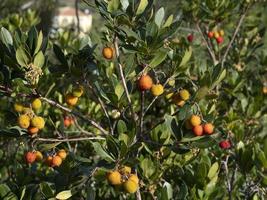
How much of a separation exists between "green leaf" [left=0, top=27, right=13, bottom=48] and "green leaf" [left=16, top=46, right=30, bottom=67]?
12cm

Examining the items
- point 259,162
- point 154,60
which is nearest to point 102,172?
point 154,60

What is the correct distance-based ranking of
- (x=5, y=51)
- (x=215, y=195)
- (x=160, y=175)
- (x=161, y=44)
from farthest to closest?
(x=160, y=175) < (x=215, y=195) < (x=5, y=51) < (x=161, y=44)

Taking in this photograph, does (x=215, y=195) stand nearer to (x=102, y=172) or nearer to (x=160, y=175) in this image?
(x=160, y=175)

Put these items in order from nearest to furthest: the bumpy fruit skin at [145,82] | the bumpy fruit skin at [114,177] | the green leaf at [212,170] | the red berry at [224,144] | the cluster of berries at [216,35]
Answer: the bumpy fruit skin at [114,177]
the bumpy fruit skin at [145,82]
the green leaf at [212,170]
the red berry at [224,144]
the cluster of berries at [216,35]

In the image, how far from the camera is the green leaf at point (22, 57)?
1985 mm

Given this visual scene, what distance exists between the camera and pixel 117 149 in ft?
6.21

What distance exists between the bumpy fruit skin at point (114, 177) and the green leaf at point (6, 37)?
69 centimetres

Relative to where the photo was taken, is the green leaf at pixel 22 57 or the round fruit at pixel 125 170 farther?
the green leaf at pixel 22 57

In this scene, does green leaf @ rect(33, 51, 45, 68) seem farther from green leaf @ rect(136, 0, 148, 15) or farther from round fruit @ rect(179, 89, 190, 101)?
round fruit @ rect(179, 89, 190, 101)

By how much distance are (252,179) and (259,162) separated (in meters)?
0.30

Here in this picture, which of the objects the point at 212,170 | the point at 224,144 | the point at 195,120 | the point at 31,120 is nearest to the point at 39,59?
the point at 31,120

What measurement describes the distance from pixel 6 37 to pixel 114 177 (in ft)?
2.39

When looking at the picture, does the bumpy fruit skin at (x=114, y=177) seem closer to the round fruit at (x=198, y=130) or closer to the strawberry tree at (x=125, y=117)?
the strawberry tree at (x=125, y=117)

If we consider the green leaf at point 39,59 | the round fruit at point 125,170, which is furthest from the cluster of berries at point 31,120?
the round fruit at point 125,170
